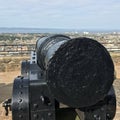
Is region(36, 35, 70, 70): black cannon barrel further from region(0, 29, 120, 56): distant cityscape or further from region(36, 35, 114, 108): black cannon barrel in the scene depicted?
region(0, 29, 120, 56): distant cityscape

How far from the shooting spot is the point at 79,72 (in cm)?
292

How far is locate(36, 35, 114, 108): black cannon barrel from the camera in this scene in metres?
2.88

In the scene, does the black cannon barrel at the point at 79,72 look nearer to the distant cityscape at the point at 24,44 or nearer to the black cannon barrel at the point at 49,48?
Result: the black cannon barrel at the point at 49,48

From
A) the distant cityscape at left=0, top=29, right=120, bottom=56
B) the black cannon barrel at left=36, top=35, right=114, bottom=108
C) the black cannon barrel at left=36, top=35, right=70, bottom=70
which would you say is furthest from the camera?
the distant cityscape at left=0, top=29, right=120, bottom=56

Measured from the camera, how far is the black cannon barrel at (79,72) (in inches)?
113

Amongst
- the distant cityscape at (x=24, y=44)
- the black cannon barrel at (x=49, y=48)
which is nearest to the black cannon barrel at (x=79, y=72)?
the black cannon barrel at (x=49, y=48)

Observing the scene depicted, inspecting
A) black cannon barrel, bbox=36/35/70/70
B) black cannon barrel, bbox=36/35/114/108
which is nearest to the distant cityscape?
black cannon barrel, bbox=36/35/70/70

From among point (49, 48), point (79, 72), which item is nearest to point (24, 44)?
point (49, 48)

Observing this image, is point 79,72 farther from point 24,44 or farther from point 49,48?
point 24,44

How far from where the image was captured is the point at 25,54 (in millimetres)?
19531

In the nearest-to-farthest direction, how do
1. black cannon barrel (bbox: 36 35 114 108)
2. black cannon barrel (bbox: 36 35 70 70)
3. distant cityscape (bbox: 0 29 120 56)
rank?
black cannon barrel (bbox: 36 35 114 108) → black cannon barrel (bbox: 36 35 70 70) → distant cityscape (bbox: 0 29 120 56)

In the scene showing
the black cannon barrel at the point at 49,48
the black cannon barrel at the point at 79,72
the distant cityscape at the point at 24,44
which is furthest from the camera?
the distant cityscape at the point at 24,44

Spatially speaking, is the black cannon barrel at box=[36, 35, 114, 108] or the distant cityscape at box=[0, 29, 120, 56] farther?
the distant cityscape at box=[0, 29, 120, 56]

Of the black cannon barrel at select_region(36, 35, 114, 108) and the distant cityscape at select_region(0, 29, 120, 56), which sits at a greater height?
the black cannon barrel at select_region(36, 35, 114, 108)
